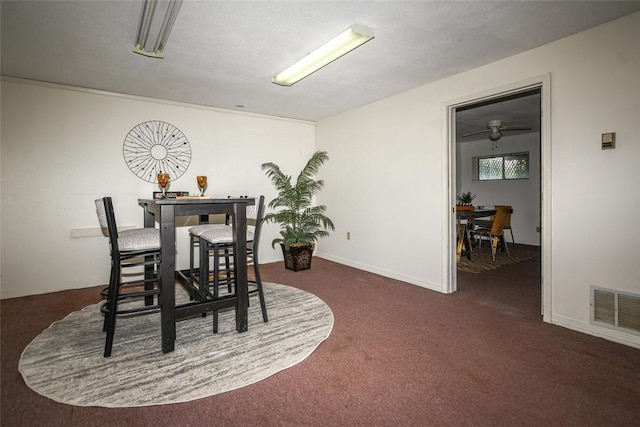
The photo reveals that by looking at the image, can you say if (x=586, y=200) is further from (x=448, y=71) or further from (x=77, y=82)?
(x=77, y=82)

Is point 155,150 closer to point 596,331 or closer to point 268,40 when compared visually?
point 268,40

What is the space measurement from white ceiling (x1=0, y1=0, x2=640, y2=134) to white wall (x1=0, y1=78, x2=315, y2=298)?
281 mm

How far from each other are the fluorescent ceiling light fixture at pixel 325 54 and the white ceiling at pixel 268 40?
0.06 m

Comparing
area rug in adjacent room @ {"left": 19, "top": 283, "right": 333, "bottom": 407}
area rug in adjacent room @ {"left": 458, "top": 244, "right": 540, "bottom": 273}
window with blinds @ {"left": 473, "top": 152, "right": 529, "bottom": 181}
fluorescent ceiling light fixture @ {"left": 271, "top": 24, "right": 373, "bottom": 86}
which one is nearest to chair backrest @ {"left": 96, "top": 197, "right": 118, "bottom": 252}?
area rug in adjacent room @ {"left": 19, "top": 283, "right": 333, "bottom": 407}

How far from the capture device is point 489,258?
17.3 feet

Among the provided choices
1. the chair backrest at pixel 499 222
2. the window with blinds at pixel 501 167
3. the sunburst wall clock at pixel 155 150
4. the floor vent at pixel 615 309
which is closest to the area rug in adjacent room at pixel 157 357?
the sunburst wall clock at pixel 155 150

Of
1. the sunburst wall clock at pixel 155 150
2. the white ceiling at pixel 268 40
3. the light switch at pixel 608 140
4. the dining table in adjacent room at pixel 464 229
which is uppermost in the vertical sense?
the white ceiling at pixel 268 40

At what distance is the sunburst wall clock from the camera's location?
13.0 feet

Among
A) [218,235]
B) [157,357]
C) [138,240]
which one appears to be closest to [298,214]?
[218,235]

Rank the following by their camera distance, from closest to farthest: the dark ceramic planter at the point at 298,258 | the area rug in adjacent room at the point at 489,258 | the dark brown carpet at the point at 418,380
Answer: the dark brown carpet at the point at 418,380 < the dark ceramic planter at the point at 298,258 < the area rug in adjacent room at the point at 489,258

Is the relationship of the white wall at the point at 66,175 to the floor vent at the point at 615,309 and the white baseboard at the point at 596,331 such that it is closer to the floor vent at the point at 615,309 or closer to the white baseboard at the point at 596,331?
the white baseboard at the point at 596,331

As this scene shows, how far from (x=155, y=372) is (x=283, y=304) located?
4.38ft

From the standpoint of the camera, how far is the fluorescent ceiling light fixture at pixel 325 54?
2372mm

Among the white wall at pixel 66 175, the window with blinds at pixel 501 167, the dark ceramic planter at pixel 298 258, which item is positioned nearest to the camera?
the white wall at pixel 66 175
